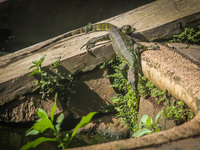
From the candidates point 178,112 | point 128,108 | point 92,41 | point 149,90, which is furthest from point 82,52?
point 178,112

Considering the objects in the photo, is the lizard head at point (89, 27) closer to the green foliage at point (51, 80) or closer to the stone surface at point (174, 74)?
the green foliage at point (51, 80)

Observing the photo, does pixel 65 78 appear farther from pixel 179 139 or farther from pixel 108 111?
pixel 179 139

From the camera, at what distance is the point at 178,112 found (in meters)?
2.39

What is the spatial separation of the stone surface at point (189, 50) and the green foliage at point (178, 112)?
914mm

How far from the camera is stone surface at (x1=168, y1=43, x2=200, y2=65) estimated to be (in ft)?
10.3

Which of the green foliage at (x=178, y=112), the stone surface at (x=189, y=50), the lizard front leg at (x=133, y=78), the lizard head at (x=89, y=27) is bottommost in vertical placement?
the green foliage at (x=178, y=112)

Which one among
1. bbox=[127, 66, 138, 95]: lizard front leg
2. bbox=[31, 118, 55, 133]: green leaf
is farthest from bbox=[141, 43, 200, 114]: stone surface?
bbox=[31, 118, 55, 133]: green leaf

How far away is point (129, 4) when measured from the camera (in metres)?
9.65

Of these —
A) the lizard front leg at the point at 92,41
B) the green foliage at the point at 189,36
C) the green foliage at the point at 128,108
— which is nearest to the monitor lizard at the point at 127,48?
the lizard front leg at the point at 92,41

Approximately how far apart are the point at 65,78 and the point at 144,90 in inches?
A: 66.3

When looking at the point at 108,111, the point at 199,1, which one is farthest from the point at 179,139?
the point at 199,1

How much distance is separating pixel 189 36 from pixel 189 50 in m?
0.63

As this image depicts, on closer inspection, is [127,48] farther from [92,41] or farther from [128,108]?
[128,108]

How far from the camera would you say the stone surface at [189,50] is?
3139 mm
